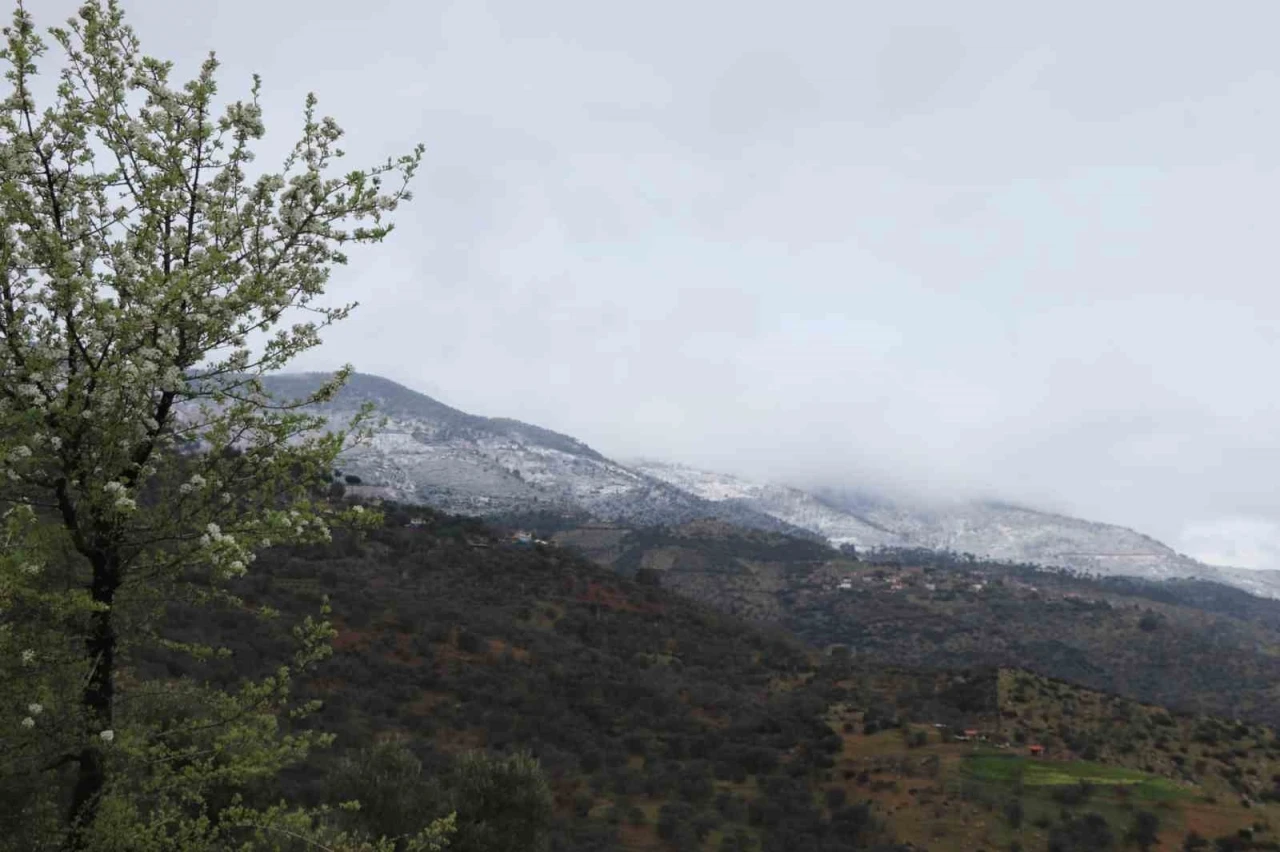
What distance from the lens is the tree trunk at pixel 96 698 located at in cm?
619

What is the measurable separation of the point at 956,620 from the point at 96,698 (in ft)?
346

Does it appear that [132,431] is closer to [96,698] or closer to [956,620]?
[96,698]

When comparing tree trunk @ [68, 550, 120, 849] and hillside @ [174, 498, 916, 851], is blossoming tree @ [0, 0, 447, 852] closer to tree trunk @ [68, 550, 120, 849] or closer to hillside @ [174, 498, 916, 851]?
tree trunk @ [68, 550, 120, 849]

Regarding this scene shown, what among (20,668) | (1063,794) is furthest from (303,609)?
(20,668)

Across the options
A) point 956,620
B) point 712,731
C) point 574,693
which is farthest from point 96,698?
point 956,620

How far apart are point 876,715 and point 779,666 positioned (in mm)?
13988

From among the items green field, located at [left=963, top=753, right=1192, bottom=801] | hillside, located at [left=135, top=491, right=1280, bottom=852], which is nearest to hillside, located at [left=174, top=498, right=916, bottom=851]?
hillside, located at [left=135, top=491, right=1280, bottom=852]

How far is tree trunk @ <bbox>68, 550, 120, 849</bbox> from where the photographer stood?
6191mm

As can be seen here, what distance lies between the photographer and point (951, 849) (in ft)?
79.9

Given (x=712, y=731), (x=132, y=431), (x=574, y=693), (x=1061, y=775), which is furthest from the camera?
(x=574, y=693)

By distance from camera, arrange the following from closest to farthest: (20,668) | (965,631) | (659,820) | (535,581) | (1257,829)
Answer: (20,668) < (1257,829) < (659,820) < (535,581) < (965,631)

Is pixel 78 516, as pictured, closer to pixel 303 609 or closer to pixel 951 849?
pixel 951 849

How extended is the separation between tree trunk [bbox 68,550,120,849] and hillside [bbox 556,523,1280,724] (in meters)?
71.5

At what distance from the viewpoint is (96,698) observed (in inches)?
253
